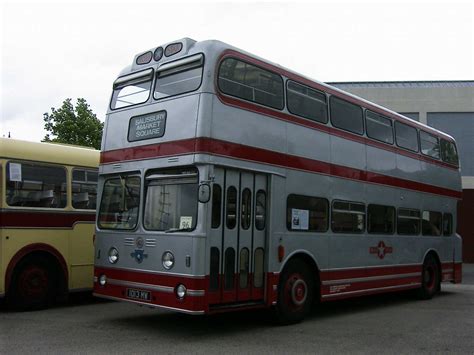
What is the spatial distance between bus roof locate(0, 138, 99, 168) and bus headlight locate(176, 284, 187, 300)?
13.4 feet

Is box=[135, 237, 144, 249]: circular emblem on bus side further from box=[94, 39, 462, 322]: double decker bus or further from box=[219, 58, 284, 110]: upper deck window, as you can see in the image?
box=[219, 58, 284, 110]: upper deck window

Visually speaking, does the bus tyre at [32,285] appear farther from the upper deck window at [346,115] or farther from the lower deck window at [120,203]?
the upper deck window at [346,115]

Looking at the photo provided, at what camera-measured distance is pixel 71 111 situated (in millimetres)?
30625

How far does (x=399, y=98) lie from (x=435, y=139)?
16225 mm

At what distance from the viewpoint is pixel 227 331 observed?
8531mm

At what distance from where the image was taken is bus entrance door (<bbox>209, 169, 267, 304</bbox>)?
7871 mm

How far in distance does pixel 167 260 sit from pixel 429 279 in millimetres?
8246

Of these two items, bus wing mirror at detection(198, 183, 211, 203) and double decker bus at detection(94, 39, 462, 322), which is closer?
bus wing mirror at detection(198, 183, 211, 203)

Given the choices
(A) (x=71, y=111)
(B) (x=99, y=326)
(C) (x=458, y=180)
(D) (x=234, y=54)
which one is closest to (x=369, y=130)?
(D) (x=234, y=54)

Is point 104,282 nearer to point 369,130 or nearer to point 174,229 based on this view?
point 174,229

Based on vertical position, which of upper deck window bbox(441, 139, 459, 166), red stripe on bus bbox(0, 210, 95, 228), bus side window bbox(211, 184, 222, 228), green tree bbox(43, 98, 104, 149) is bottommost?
red stripe on bus bbox(0, 210, 95, 228)

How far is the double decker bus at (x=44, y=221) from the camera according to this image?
949 cm

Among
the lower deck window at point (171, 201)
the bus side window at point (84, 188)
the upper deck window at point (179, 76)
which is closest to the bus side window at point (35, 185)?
the bus side window at point (84, 188)

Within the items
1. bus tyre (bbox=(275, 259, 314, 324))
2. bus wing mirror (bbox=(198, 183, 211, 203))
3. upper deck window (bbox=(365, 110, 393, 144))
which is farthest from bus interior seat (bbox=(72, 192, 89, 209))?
upper deck window (bbox=(365, 110, 393, 144))
